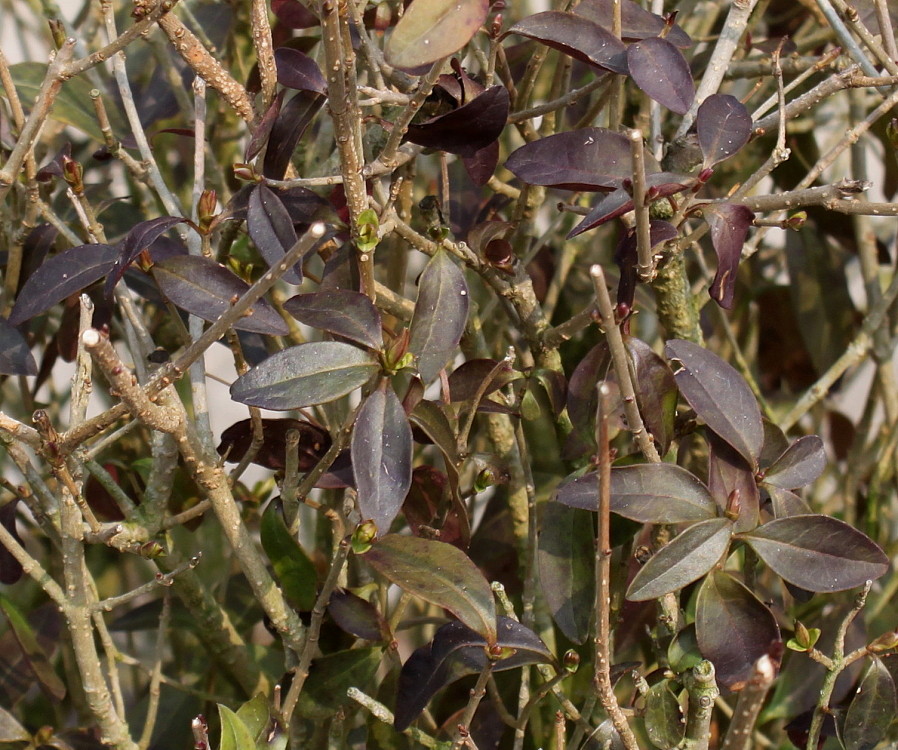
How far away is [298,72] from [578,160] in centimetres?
19

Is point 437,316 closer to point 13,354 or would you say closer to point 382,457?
point 382,457

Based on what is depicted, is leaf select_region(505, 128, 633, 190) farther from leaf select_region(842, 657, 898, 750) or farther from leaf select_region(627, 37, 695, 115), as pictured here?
leaf select_region(842, 657, 898, 750)

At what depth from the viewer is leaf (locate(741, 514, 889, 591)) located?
0.57 metres

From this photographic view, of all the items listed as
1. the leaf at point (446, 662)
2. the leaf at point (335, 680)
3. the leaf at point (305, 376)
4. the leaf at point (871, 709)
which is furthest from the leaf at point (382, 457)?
the leaf at point (871, 709)

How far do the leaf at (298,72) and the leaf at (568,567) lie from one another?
338mm

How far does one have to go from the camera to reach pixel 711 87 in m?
0.74

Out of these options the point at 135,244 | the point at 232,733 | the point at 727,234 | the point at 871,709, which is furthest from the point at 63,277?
the point at 871,709

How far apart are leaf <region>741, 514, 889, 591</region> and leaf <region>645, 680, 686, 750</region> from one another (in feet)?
0.38

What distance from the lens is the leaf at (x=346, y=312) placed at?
1.83 ft

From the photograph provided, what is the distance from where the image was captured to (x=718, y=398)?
0.60 metres

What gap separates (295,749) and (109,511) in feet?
0.92

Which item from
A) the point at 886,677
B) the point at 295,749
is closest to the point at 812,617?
the point at 886,677

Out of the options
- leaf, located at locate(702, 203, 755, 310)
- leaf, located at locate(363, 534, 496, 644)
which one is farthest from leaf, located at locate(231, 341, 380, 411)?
leaf, located at locate(702, 203, 755, 310)

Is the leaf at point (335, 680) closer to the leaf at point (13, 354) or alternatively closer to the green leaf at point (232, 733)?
the green leaf at point (232, 733)
